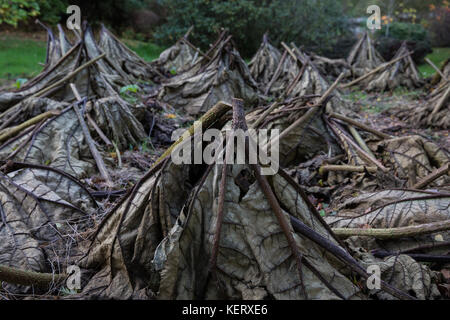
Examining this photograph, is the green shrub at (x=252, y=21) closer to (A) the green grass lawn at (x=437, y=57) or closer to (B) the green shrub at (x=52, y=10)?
(A) the green grass lawn at (x=437, y=57)

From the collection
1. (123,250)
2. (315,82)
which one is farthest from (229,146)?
(315,82)

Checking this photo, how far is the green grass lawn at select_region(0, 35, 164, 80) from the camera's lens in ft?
31.7

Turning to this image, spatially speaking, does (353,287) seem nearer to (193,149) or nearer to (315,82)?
(193,149)

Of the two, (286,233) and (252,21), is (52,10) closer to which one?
(252,21)

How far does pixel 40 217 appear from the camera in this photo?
2312 millimetres

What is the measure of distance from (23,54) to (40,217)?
11.6 m

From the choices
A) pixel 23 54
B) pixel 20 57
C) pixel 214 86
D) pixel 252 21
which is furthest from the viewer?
pixel 252 21

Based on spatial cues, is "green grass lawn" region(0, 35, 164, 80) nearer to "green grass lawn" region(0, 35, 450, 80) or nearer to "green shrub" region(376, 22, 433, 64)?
"green grass lawn" region(0, 35, 450, 80)

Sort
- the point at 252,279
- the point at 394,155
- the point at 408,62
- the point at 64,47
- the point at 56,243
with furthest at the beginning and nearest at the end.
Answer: the point at 408,62
the point at 64,47
the point at 394,155
the point at 56,243
the point at 252,279

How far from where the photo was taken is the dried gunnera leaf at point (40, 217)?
2.03 metres

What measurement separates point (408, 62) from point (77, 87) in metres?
8.24

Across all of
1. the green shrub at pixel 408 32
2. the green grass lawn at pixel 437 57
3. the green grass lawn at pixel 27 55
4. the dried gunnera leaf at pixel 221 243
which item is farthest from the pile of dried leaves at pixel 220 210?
the green shrub at pixel 408 32

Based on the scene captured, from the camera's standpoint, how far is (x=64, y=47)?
18.5 ft

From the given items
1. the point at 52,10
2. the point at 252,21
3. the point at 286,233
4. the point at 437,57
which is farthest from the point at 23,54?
the point at 437,57
